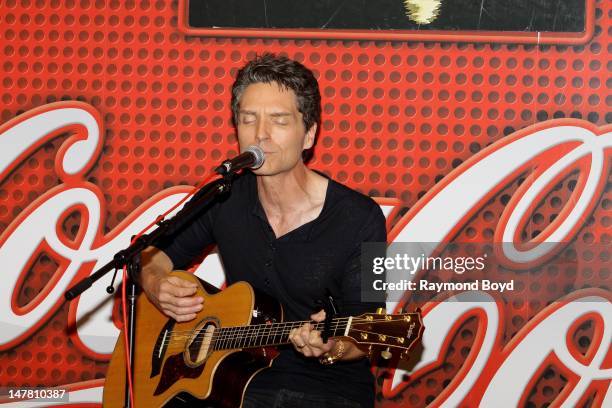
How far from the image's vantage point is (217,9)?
12.5ft

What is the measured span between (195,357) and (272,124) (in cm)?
96

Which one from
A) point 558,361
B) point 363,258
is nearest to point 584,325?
point 558,361

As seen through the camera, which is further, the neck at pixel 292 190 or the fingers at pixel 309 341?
the neck at pixel 292 190

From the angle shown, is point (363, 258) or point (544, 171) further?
point (544, 171)

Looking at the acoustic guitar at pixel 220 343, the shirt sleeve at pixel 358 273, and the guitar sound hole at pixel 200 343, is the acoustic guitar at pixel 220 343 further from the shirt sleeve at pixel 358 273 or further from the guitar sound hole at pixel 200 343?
the shirt sleeve at pixel 358 273

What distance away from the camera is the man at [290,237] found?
3051 mm

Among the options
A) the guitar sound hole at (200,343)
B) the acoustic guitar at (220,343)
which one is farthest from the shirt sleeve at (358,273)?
the guitar sound hole at (200,343)

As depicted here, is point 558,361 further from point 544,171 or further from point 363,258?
point 363,258

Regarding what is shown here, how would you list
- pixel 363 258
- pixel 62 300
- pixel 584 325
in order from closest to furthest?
pixel 363 258
pixel 584 325
pixel 62 300

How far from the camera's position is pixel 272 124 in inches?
123

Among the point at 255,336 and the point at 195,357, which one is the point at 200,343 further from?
Answer: the point at 255,336

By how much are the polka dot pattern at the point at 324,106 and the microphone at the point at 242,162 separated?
104 centimetres

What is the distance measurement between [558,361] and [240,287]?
157cm

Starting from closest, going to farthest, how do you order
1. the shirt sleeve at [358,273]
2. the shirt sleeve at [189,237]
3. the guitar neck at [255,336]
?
the guitar neck at [255,336] → the shirt sleeve at [358,273] → the shirt sleeve at [189,237]
